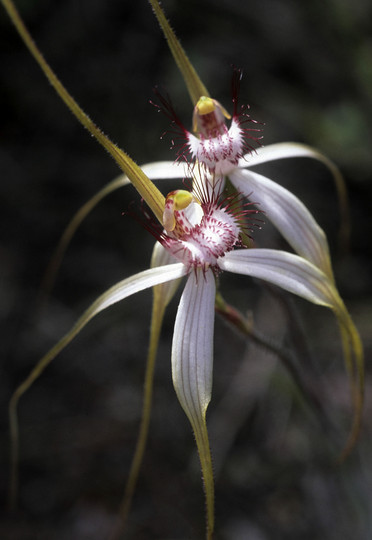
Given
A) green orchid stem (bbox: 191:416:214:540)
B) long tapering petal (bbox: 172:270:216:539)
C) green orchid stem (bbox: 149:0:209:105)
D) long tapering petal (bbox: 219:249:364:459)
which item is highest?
green orchid stem (bbox: 149:0:209:105)

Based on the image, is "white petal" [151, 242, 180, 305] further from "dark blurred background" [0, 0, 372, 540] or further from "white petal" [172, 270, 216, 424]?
"dark blurred background" [0, 0, 372, 540]

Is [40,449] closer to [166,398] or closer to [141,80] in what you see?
[166,398]

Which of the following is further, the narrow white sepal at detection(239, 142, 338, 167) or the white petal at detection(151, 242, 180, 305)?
the narrow white sepal at detection(239, 142, 338, 167)

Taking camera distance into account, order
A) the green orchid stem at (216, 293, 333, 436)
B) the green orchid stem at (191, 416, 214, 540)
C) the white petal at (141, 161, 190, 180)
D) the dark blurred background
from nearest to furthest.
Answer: the green orchid stem at (191, 416, 214, 540) < the green orchid stem at (216, 293, 333, 436) < the white petal at (141, 161, 190, 180) < the dark blurred background

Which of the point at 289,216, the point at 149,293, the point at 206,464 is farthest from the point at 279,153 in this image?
the point at 149,293

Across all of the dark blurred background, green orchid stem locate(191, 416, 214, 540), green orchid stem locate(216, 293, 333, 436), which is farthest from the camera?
the dark blurred background

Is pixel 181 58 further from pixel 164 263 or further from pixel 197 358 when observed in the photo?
pixel 197 358

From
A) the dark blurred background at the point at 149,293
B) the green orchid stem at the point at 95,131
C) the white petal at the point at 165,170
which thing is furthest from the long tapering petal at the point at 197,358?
the dark blurred background at the point at 149,293

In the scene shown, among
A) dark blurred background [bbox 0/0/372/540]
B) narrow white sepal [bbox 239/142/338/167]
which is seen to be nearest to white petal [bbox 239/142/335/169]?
narrow white sepal [bbox 239/142/338/167]
